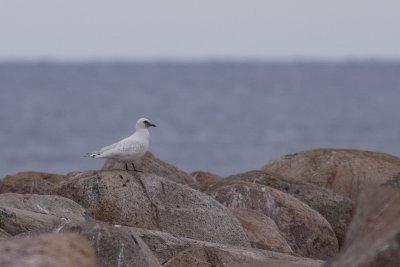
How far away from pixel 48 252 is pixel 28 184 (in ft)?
22.6

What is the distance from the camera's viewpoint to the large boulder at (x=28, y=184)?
46.3 ft

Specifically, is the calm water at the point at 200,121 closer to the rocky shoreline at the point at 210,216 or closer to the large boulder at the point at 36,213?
the rocky shoreline at the point at 210,216

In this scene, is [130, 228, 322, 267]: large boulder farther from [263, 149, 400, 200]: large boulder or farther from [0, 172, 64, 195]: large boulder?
[263, 149, 400, 200]: large boulder

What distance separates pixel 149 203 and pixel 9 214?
168 cm

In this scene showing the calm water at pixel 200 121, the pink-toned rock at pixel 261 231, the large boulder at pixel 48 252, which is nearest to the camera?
the large boulder at pixel 48 252

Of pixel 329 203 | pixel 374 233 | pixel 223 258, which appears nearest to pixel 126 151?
pixel 329 203

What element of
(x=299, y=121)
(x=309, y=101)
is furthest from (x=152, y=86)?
(x=299, y=121)

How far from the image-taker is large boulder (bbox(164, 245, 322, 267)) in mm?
10188

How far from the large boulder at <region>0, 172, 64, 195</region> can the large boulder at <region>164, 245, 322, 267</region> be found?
3.17m

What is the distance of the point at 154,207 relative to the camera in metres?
12.4

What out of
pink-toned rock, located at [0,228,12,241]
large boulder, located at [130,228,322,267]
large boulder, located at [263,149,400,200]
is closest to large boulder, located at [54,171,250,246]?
large boulder, located at [130,228,322,267]

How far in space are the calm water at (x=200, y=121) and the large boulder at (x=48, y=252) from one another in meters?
31.1

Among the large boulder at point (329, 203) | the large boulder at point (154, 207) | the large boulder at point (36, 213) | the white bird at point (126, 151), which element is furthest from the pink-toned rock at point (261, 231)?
the large boulder at point (36, 213)

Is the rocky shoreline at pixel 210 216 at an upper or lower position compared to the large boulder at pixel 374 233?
lower
